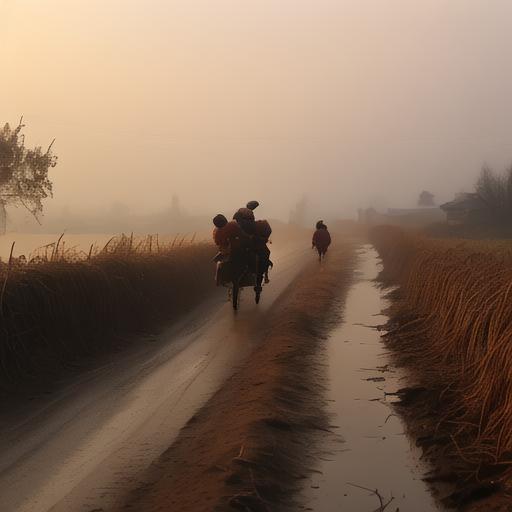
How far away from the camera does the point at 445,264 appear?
46.3ft

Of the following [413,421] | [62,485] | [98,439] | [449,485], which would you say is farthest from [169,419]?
[449,485]

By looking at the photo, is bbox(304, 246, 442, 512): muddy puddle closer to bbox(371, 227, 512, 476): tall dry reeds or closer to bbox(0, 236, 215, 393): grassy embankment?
bbox(371, 227, 512, 476): tall dry reeds

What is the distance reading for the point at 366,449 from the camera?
7.15 meters

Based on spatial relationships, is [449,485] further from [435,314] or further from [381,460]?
[435,314]

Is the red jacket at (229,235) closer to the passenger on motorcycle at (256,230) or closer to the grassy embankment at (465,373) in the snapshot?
the passenger on motorcycle at (256,230)

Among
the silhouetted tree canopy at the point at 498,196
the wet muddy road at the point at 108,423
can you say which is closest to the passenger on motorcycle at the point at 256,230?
the wet muddy road at the point at 108,423

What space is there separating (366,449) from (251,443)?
4.03 feet

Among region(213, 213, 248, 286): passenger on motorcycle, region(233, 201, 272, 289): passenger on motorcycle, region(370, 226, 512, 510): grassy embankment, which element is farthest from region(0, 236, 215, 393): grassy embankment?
region(370, 226, 512, 510): grassy embankment

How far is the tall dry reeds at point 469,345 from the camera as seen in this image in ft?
21.9

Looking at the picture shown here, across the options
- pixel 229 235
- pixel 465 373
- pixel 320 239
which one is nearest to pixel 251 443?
pixel 465 373

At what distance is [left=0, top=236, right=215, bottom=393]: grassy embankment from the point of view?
10203mm

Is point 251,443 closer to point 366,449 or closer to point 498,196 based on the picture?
point 366,449

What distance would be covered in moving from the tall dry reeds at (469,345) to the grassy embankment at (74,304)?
513 cm

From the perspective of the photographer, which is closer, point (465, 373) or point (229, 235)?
point (465, 373)
